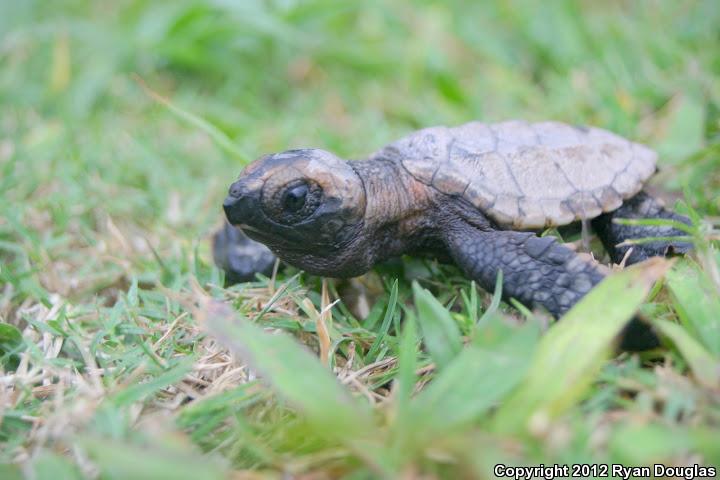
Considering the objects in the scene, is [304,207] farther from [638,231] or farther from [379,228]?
[638,231]

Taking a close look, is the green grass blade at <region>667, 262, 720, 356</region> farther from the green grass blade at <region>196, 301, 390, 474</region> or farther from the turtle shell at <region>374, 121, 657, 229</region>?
the green grass blade at <region>196, 301, 390, 474</region>

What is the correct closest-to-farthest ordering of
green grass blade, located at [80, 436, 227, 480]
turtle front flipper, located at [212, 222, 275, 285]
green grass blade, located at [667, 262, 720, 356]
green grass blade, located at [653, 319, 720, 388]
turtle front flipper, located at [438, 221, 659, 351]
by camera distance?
green grass blade, located at [80, 436, 227, 480] < green grass blade, located at [653, 319, 720, 388] < green grass blade, located at [667, 262, 720, 356] < turtle front flipper, located at [438, 221, 659, 351] < turtle front flipper, located at [212, 222, 275, 285]

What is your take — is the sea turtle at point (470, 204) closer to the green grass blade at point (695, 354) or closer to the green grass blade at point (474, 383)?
the green grass blade at point (695, 354)

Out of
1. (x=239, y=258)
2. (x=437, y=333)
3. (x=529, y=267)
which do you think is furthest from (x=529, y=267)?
(x=239, y=258)

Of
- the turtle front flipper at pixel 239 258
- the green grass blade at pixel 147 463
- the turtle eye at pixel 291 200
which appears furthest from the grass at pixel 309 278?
the turtle eye at pixel 291 200

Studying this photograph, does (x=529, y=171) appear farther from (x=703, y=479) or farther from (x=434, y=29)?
(x=434, y=29)

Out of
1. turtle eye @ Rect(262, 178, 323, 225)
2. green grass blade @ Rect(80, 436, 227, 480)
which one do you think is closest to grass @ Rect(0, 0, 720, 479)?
green grass blade @ Rect(80, 436, 227, 480)
